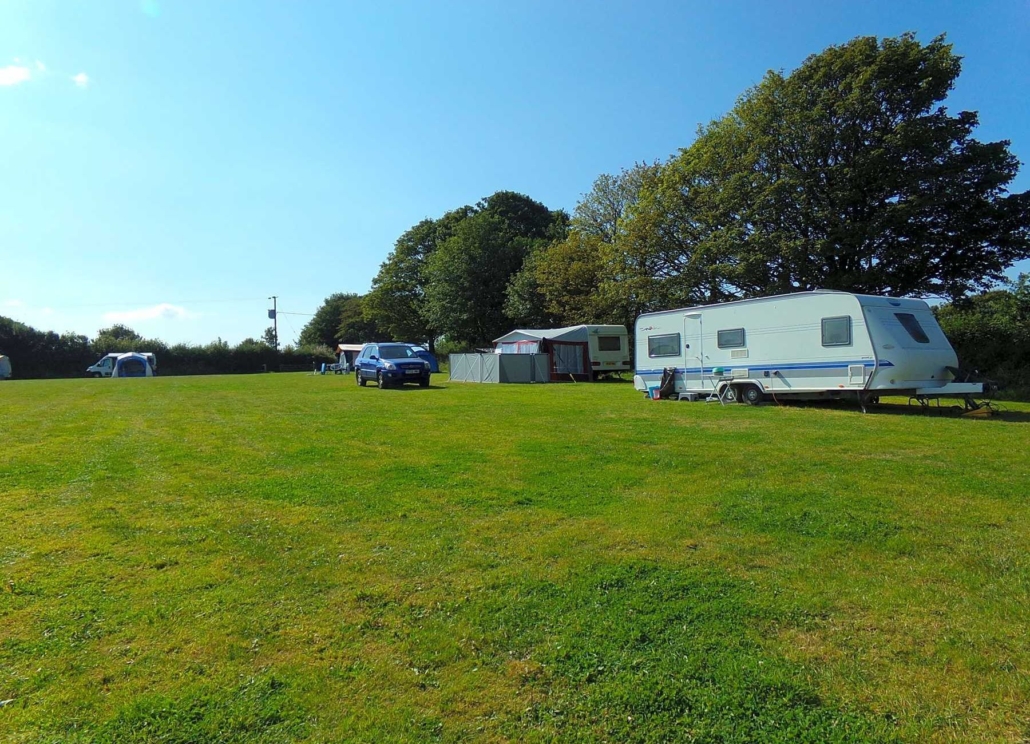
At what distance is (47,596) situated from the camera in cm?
376

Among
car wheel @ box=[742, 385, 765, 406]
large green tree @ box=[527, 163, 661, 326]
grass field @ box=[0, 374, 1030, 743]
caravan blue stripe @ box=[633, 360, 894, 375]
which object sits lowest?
grass field @ box=[0, 374, 1030, 743]

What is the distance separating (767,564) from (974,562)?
1.44 metres

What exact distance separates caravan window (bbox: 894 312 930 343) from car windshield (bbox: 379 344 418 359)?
1723 centimetres

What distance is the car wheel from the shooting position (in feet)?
51.6

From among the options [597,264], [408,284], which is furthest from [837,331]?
[408,284]

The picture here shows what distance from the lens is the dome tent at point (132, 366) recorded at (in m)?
48.0

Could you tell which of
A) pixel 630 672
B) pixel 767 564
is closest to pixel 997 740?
pixel 630 672

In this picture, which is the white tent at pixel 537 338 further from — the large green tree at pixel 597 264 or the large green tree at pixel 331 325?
the large green tree at pixel 331 325

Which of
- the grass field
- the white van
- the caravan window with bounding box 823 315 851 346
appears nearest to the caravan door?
the caravan window with bounding box 823 315 851 346

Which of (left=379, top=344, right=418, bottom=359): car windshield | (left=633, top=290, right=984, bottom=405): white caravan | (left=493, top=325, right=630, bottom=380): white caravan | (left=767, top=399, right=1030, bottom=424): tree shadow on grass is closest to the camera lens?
(left=767, top=399, right=1030, bottom=424): tree shadow on grass

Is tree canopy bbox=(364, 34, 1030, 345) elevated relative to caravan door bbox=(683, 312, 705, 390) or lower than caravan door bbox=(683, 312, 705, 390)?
elevated

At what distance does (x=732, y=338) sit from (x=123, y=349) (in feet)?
192

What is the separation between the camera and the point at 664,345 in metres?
18.2

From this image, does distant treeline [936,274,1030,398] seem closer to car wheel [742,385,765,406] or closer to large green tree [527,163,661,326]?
car wheel [742,385,765,406]
